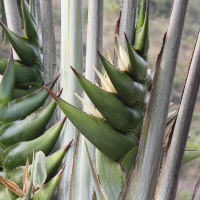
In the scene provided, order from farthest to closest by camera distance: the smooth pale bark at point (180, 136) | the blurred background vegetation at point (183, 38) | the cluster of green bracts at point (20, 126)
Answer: the blurred background vegetation at point (183, 38) → the cluster of green bracts at point (20, 126) → the smooth pale bark at point (180, 136)

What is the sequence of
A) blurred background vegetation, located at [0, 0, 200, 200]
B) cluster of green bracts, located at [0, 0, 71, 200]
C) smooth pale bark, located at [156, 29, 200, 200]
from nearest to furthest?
1. smooth pale bark, located at [156, 29, 200, 200]
2. cluster of green bracts, located at [0, 0, 71, 200]
3. blurred background vegetation, located at [0, 0, 200, 200]

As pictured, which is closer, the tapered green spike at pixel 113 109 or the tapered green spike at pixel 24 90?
the tapered green spike at pixel 113 109

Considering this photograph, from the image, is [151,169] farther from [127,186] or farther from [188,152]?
[188,152]

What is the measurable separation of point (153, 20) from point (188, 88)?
3.64 m

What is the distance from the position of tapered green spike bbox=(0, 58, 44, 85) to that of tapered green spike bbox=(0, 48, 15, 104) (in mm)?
27

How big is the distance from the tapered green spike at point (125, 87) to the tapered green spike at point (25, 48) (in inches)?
7.6

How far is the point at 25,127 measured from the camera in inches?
13.5

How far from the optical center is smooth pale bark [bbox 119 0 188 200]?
0.23m

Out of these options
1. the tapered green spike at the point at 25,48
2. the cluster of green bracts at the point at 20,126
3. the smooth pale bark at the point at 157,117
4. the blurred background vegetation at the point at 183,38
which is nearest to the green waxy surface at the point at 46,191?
the cluster of green bracts at the point at 20,126

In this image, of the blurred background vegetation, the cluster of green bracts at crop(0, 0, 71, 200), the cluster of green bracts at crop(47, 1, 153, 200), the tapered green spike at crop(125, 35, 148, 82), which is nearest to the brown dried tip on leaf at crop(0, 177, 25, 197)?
the cluster of green bracts at crop(0, 0, 71, 200)

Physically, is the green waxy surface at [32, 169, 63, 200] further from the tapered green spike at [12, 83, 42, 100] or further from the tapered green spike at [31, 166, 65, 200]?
the tapered green spike at [12, 83, 42, 100]

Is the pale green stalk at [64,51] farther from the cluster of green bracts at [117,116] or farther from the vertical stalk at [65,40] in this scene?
the cluster of green bracts at [117,116]

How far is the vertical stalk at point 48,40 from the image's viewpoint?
39 cm

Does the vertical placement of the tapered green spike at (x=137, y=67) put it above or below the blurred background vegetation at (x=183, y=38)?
above
